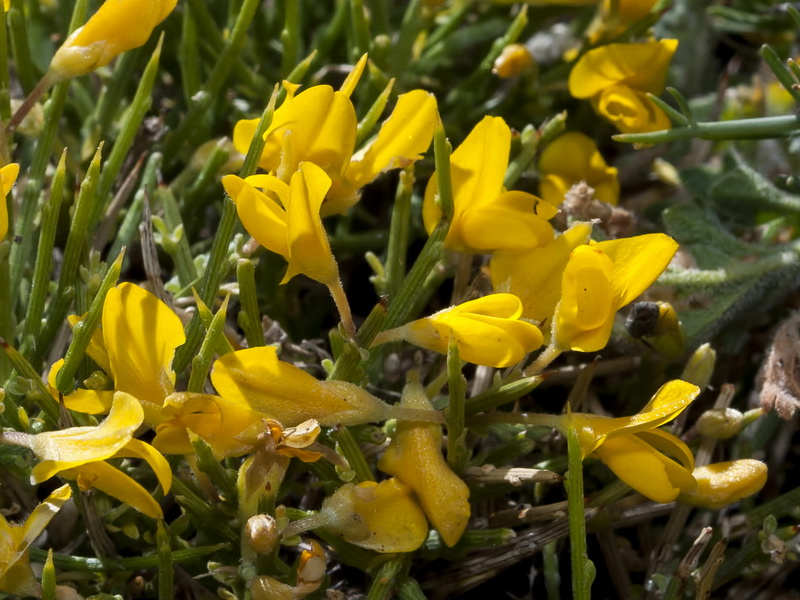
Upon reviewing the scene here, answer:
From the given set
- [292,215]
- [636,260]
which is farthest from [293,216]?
[636,260]

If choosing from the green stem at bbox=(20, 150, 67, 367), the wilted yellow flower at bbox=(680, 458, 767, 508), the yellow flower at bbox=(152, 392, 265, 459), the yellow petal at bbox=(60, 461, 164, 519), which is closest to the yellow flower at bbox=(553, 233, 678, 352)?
the wilted yellow flower at bbox=(680, 458, 767, 508)

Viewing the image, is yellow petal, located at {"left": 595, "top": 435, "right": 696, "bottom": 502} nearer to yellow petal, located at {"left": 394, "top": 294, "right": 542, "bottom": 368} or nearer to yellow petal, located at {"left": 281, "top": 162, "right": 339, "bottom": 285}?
yellow petal, located at {"left": 394, "top": 294, "right": 542, "bottom": 368}

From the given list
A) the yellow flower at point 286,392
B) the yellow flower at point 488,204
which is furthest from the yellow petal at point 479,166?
the yellow flower at point 286,392

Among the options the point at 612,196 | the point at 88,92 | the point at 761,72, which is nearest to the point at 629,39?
the point at 612,196

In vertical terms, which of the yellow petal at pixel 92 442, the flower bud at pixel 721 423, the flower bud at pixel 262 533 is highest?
the yellow petal at pixel 92 442

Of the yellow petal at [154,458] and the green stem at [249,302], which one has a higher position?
the green stem at [249,302]

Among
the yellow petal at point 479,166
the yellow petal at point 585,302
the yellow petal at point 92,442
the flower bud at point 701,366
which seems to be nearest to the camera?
the yellow petal at point 92,442

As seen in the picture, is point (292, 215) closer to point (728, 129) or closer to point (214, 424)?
point (214, 424)

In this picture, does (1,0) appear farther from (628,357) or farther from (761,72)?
(761,72)

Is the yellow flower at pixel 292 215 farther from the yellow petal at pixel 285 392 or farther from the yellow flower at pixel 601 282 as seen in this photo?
the yellow flower at pixel 601 282
